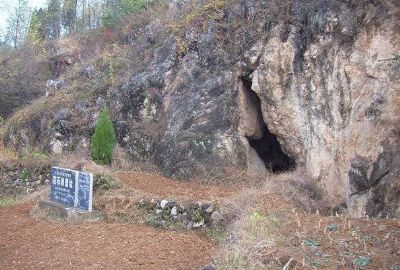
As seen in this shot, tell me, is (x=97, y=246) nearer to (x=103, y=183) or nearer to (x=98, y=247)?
(x=98, y=247)

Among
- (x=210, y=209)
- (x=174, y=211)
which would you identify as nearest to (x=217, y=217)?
(x=210, y=209)

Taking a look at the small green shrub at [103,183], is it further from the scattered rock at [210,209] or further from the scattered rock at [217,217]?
the scattered rock at [217,217]

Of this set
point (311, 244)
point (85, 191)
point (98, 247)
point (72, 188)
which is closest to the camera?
point (311, 244)

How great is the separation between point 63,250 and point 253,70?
7.44 m

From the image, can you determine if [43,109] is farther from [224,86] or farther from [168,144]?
[224,86]

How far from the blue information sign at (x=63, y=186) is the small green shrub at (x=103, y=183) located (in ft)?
2.25

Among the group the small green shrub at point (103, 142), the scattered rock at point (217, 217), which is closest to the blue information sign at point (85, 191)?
the scattered rock at point (217, 217)

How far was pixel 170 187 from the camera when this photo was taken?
36.8ft

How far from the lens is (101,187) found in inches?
401

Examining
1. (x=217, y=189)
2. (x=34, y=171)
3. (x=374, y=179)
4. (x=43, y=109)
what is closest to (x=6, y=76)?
(x=43, y=109)

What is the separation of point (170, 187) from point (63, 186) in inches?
100

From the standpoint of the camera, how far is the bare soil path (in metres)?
6.51

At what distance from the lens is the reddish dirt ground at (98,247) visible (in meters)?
6.50

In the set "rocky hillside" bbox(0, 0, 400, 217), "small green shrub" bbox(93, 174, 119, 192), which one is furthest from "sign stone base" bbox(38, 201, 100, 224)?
"rocky hillside" bbox(0, 0, 400, 217)
